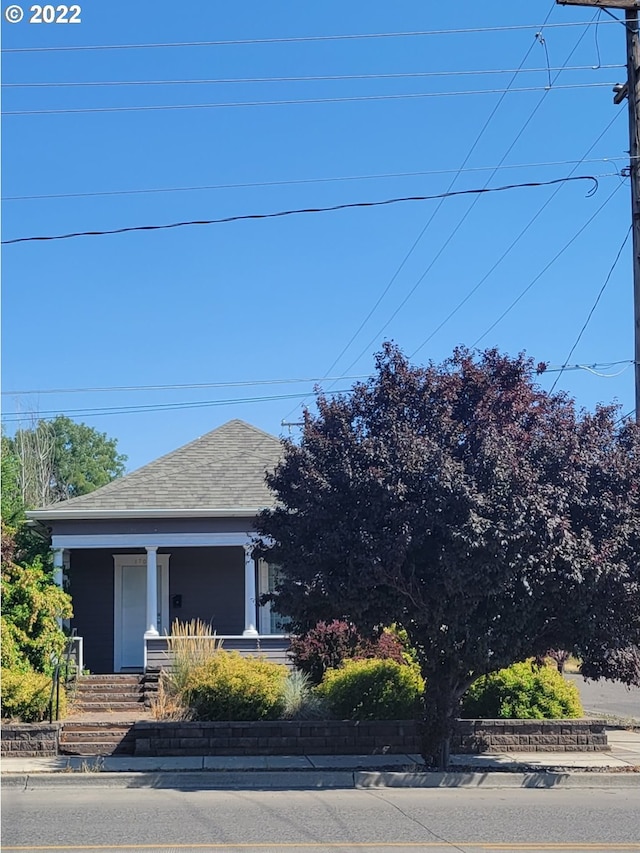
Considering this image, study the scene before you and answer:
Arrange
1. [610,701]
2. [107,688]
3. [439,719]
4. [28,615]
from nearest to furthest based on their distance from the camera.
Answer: [439,719] → [28,615] → [107,688] → [610,701]

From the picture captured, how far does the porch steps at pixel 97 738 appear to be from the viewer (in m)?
14.1

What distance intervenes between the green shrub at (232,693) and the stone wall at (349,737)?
65 cm

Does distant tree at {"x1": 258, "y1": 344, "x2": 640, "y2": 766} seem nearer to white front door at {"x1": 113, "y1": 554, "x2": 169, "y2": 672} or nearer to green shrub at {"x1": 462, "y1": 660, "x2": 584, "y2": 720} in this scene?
green shrub at {"x1": 462, "y1": 660, "x2": 584, "y2": 720}

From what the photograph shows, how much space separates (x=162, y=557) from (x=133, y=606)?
49.7 inches

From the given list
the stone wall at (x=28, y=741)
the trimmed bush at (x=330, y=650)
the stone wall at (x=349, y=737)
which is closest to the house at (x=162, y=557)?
the trimmed bush at (x=330, y=650)

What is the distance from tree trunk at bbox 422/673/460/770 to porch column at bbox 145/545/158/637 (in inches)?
317

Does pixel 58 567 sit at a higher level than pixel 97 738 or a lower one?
higher

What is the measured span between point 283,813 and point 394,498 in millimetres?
3749

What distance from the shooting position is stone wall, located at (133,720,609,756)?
13766 millimetres

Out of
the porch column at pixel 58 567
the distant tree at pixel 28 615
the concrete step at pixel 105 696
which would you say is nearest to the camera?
the distant tree at pixel 28 615

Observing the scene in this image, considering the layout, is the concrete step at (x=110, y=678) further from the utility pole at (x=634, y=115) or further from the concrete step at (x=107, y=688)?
the utility pole at (x=634, y=115)

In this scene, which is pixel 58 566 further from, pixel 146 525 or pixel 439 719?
pixel 439 719

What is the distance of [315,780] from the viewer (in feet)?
40.0

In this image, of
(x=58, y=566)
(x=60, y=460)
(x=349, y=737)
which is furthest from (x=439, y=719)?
(x=60, y=460)
